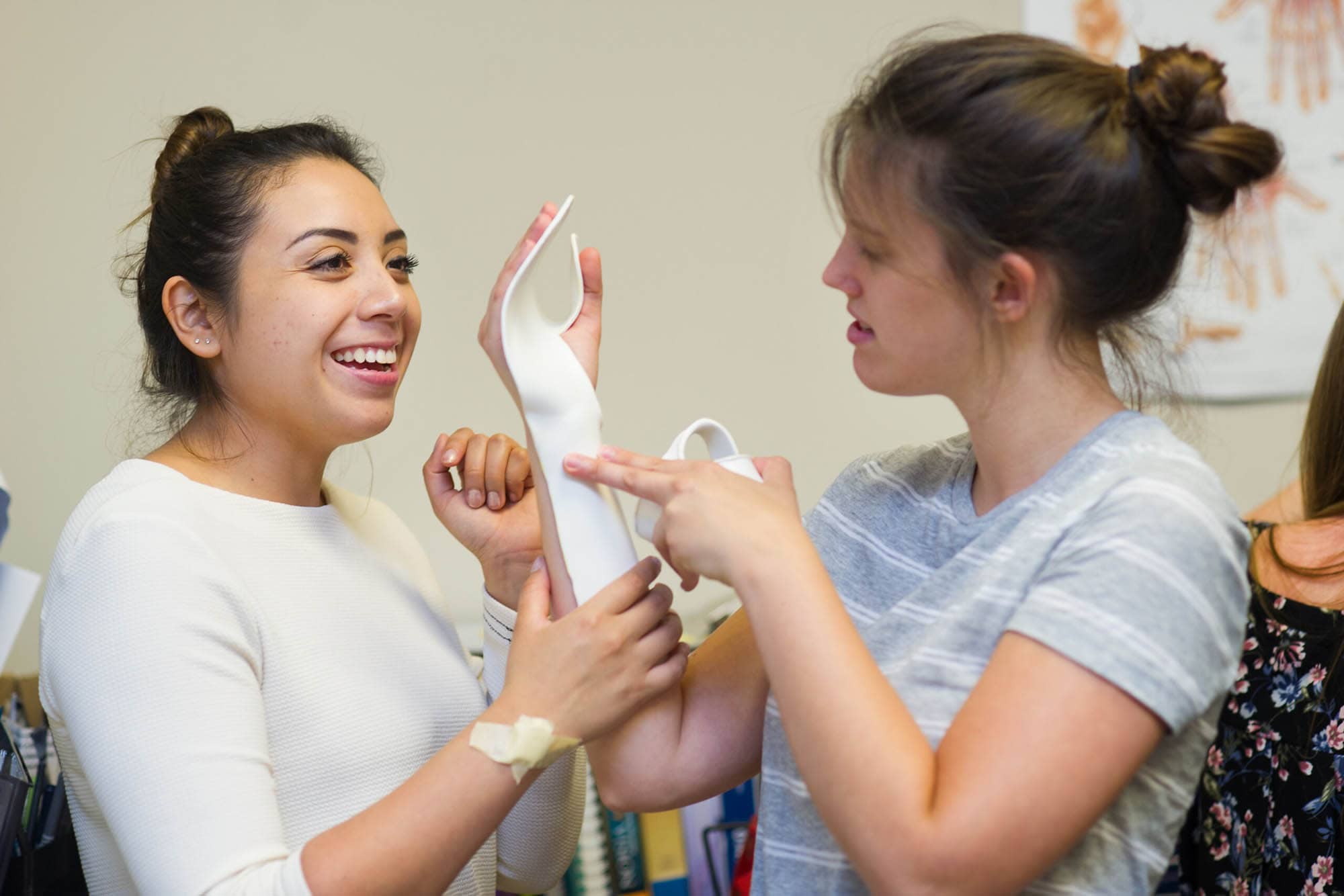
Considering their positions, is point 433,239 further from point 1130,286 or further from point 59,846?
point 1130,286

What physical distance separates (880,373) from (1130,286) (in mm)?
187

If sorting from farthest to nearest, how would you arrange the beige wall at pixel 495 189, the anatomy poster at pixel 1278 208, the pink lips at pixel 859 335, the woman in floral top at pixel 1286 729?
the anatomy poster at pixel 1278 208
the beige wall at pixel 495 189
the woman in floral top at pixel 1286 729
the pink lips at pixel 859 335

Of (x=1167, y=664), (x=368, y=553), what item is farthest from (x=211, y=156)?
(x=1167, y=664)

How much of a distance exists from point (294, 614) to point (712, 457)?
42 centimetres

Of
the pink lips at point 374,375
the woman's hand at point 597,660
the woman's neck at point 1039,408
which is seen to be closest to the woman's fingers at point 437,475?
the pink lips at point 374,375

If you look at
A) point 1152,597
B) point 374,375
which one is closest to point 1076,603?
point 1152,597

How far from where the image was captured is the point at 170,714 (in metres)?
0.91

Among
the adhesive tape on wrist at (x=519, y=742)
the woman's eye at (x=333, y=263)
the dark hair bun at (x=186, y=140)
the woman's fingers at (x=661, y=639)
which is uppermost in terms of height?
the dark hair bun at (x=186, y=140)

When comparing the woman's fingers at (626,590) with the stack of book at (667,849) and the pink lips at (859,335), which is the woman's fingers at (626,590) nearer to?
the pink lips at (859,335)

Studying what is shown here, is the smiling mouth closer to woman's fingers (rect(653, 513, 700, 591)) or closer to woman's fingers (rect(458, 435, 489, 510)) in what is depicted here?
woman's fingers (rect(458, 435, 489, 510))

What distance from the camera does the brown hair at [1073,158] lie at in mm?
805

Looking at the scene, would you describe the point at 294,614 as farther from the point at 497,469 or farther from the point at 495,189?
the point at 495,189

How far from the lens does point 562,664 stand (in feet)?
3.11

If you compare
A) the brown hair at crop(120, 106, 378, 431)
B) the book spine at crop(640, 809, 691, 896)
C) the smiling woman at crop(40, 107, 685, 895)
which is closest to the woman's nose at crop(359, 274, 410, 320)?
the smiling woman at crop(40, 107, 685, 895)
